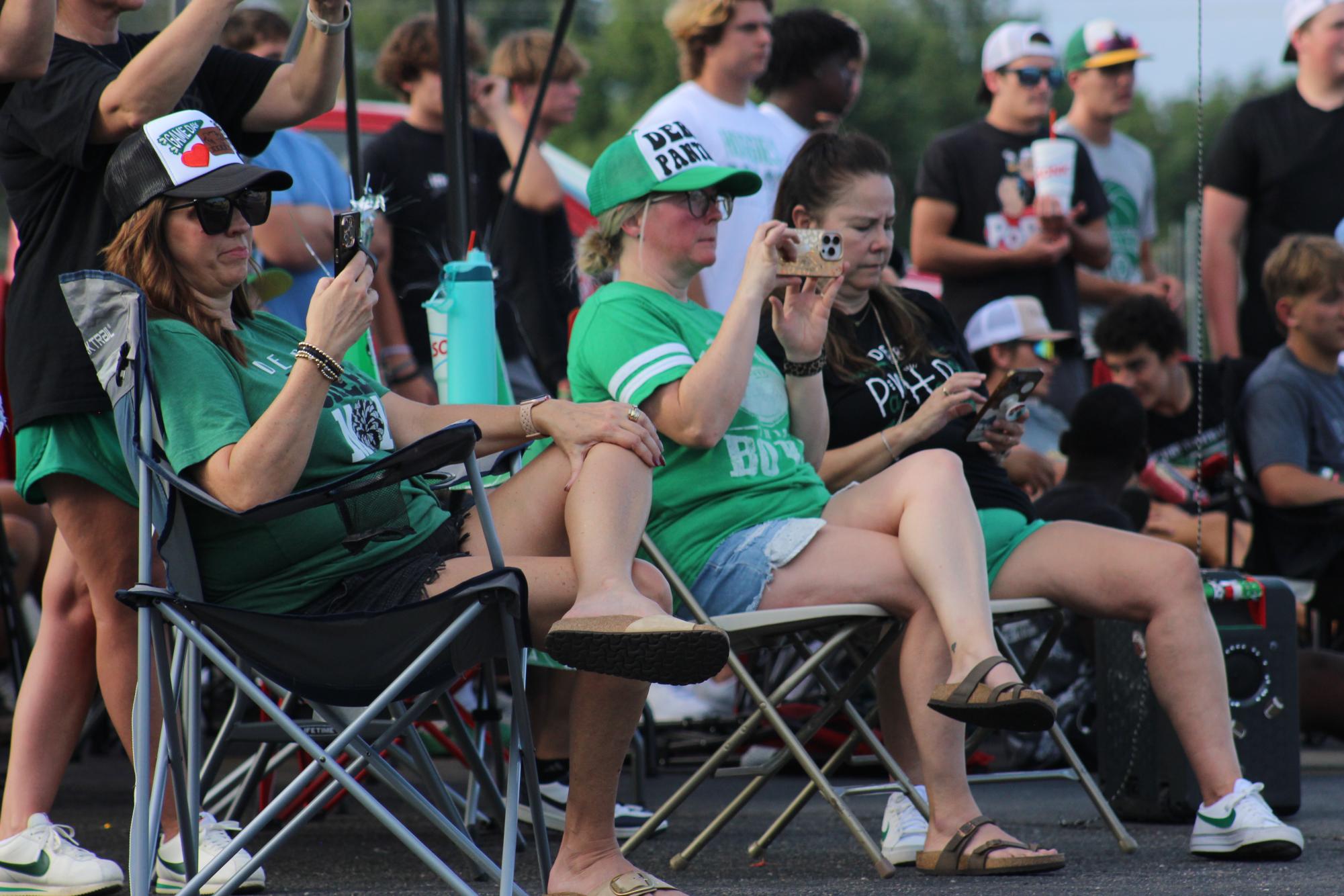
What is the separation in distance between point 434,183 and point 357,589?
8.60 ft

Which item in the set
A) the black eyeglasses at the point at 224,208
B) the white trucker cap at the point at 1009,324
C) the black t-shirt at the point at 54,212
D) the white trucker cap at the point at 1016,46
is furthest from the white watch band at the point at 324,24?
the white trucker cap at the point at 1016,46

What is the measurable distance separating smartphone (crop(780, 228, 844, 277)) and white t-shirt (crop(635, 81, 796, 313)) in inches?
55.3

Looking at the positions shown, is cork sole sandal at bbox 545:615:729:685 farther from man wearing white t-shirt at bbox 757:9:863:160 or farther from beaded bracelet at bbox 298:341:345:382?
man wearing white t-shirt at bbox 757:9:863:160

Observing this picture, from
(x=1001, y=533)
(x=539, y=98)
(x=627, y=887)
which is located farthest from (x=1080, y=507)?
(x=627, y=887)

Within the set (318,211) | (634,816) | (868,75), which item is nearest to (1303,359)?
(634,816)

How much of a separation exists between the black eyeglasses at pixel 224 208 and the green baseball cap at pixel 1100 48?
13.2 ft

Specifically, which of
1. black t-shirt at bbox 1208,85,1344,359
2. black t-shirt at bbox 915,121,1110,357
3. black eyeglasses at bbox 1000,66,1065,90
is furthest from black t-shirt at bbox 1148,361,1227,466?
black eyeglasses at bbox 1000,66,1065,90

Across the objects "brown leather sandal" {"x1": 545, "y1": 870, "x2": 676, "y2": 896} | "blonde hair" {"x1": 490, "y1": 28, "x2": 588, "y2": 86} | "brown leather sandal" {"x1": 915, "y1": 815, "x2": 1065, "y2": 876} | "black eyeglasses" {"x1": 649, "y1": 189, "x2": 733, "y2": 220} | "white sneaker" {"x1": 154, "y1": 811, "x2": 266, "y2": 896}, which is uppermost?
"blonde hair" {"x1": 490, "y1": 28, "x2": 588, "y2": 86}

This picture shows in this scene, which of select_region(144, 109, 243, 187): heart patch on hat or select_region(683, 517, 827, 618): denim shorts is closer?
select_region(144, 109, 243, 187): heart patch on hat

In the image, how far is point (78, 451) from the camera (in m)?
2.72

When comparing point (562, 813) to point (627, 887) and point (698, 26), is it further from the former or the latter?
point (698, 26)

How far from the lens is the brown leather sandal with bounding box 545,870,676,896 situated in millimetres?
2475

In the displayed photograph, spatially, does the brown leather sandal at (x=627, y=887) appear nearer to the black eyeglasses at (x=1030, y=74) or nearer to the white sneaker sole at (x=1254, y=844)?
the white sneaker sole at (x=1254, y=844)

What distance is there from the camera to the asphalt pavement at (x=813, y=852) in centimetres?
275
